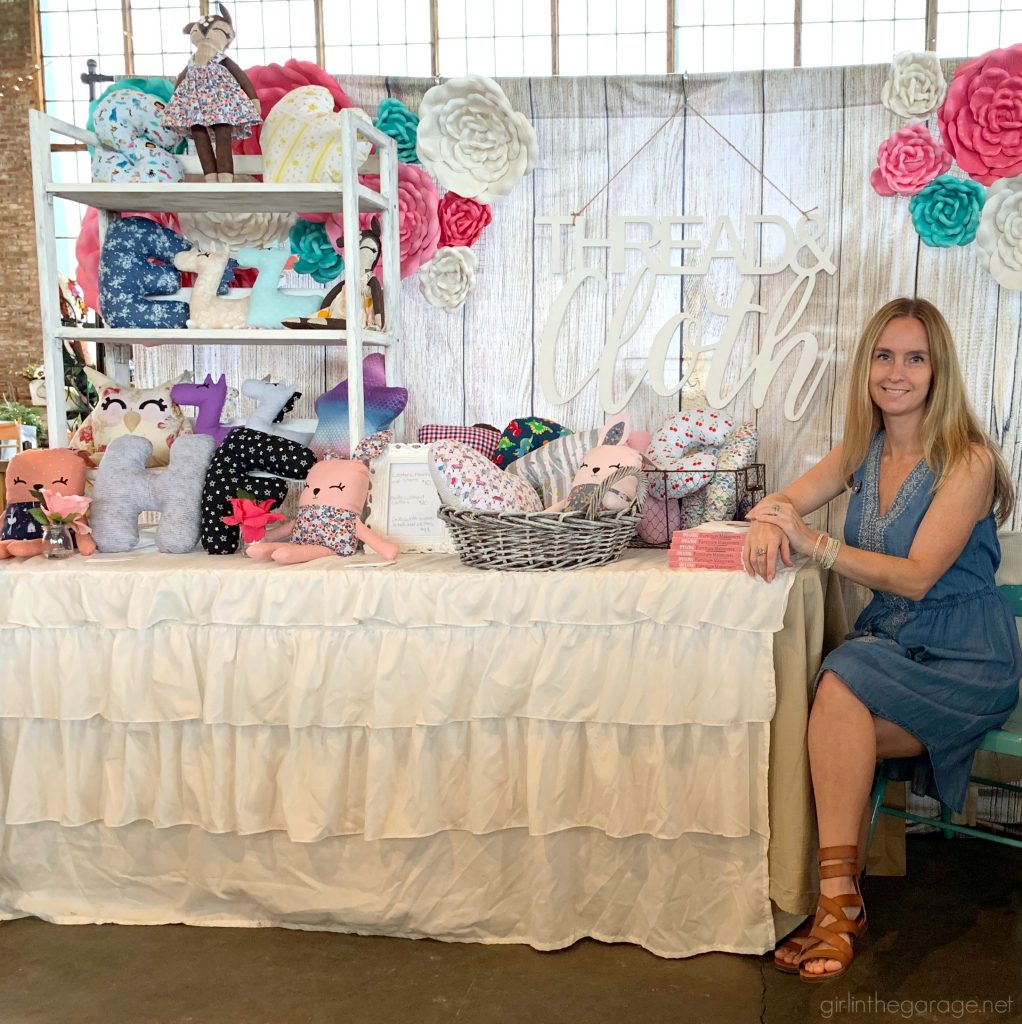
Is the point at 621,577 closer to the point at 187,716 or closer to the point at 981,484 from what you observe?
the point at 981,484

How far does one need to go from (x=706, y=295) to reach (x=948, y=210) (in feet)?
2.02

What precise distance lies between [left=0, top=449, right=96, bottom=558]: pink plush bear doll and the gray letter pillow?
0.05m

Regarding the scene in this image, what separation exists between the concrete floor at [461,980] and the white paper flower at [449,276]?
5.15ft

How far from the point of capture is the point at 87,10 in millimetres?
5883

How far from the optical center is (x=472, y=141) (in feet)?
8.45

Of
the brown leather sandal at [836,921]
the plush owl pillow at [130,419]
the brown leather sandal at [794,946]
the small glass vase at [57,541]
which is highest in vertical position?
the plush owl pillow at [130,419]

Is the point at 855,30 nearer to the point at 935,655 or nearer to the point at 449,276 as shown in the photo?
the point at 449,276

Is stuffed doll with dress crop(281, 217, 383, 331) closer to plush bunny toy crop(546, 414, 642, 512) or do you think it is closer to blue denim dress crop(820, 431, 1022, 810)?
plush bunny toy crop(546, 414, 642, 512)

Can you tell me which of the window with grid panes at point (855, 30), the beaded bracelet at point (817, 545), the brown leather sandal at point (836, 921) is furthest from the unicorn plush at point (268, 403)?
the window with grid panes at point (855, 30)

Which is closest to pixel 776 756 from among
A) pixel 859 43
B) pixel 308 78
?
pixel 308 78

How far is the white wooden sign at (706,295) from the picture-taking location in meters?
2.58

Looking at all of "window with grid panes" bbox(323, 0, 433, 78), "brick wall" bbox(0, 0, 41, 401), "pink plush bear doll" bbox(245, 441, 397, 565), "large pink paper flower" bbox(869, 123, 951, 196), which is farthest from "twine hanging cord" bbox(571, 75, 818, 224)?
"brick wall" bbox(0, 0, 41, 401)

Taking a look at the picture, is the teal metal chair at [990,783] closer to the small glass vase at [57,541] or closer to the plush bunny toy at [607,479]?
the plush bunny toy at [607,479]

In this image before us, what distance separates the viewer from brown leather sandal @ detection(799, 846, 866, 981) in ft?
5.88
